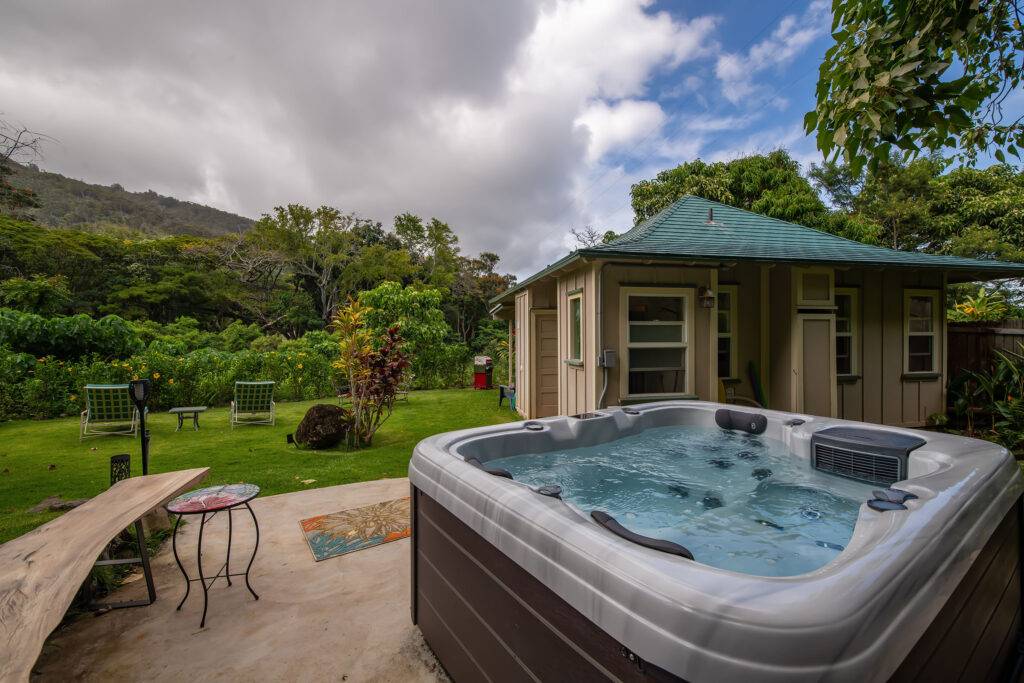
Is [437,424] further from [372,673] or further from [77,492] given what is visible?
[372,673]

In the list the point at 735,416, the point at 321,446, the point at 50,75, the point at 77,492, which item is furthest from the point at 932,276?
the point at 50,75

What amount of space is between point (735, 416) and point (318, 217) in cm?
1960

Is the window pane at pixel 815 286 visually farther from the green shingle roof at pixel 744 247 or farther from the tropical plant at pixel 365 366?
the tropical plant at pixel 365 366

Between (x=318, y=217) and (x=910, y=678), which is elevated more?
(x=318, y=217)

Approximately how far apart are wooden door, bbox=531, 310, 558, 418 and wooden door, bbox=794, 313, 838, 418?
11.4 feet

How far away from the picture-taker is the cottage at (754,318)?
477 cm

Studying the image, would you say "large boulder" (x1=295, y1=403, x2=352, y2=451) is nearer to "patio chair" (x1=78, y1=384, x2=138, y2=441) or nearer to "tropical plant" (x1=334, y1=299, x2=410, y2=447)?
"tropical plant" (x1=334, y1=299, x2=410, y2=447)

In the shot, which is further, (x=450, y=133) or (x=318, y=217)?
(x=318, y=217)

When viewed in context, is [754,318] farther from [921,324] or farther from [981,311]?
[981,311]

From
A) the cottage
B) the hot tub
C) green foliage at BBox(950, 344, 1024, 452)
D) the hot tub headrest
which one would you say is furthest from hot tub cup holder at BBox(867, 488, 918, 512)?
green foliage at BBox(950, 344, 1024, 452)

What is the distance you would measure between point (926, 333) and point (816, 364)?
2.28m

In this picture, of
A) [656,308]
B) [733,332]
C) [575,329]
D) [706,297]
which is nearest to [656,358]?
[656,308]

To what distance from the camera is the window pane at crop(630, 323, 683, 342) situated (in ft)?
16.0

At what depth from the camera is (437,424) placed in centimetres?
701
